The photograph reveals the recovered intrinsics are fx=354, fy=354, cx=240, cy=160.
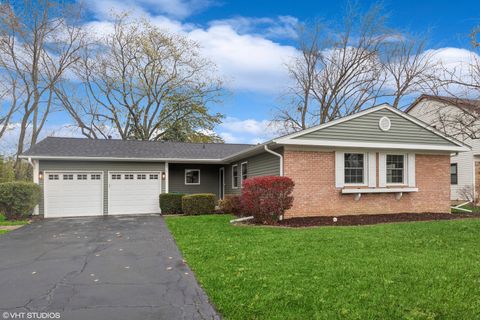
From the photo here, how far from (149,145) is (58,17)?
39.3 feet

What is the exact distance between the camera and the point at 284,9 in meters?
19.5

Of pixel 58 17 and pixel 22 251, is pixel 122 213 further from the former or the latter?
pixel 58 17

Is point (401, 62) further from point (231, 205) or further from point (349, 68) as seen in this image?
point (231, 205)

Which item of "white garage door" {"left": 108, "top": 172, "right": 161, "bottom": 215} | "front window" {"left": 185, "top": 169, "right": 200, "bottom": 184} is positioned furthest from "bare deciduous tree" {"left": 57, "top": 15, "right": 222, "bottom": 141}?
"white garage door" {"left": 108, "top": 172, "right": 161, "bottom": 215}

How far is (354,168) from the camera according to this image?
12617 millimetres

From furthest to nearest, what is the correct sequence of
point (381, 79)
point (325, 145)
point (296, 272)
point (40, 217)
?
point (381, 79)
point (40, 217)
point (325, 145)
point (296, 272)

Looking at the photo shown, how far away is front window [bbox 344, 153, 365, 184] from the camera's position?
1253 cm

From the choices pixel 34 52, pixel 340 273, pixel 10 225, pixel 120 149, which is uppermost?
pixel 34 52

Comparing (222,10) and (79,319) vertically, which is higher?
(222,10)

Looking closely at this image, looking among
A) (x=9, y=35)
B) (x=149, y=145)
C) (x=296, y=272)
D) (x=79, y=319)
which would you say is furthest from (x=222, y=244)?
(x=9, y=35)

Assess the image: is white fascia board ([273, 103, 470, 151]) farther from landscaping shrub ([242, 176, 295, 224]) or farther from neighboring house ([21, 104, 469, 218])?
landscaping shrub ([242, 176, 295, 224])

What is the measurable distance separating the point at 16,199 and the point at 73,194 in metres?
2.28

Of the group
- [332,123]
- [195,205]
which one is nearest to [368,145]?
[332,123]

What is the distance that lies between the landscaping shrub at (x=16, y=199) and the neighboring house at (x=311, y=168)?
119cm
